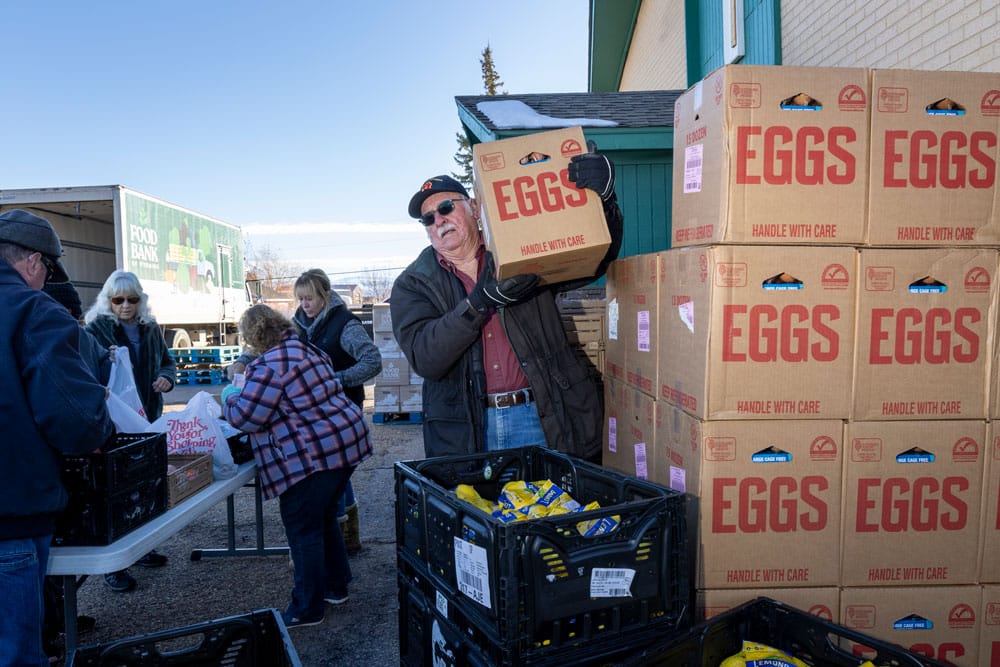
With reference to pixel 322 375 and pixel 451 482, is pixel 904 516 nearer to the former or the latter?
pixel 451 482

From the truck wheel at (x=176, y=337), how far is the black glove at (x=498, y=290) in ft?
39.3

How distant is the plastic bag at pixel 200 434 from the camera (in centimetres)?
323

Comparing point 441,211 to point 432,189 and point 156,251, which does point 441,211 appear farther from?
point 156,251

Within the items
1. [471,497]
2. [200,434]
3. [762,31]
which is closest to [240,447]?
[200,434]

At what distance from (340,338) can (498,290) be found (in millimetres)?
2416

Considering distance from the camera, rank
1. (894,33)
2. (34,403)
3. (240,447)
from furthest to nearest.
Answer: (894,33), (240,447), (34,403)

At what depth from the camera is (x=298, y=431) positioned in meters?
3.40

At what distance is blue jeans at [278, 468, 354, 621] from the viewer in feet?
11.4

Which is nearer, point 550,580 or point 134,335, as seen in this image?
point 550,580

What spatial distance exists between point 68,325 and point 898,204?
2592 millimetres

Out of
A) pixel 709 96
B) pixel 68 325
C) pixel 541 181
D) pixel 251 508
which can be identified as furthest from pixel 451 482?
pixel 251 508

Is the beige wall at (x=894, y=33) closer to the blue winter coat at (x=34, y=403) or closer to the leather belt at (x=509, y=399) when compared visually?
the leather belt at (x=509, y=399)

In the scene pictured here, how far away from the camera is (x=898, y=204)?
1869 millimetres

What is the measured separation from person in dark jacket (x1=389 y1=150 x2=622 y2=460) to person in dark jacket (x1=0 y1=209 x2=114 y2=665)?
1.24 m
